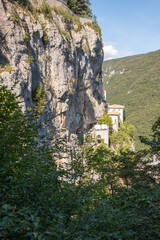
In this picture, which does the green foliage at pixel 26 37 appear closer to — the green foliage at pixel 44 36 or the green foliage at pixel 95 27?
the green foliage at pixel 44 36

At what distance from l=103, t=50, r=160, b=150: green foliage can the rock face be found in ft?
131

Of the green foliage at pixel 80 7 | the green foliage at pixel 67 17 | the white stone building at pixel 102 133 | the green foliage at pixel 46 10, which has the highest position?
the green foliage at pixel 80 7

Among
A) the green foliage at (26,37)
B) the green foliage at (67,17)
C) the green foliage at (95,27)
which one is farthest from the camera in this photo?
the green foliage at (95,27)

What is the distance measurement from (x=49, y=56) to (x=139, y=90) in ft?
256

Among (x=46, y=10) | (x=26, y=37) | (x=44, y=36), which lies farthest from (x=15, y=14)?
(x=46, y=10)

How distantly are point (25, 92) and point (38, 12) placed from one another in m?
8.34

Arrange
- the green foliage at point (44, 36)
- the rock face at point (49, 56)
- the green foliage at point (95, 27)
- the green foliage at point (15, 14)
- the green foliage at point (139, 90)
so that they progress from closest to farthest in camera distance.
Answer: the rock face at point (49, 56) < the green foliage at point (15, 14) < the green foliage at point (44, 36) < the green foliage at point (95, 27) < the green foliage at point (139, 90)

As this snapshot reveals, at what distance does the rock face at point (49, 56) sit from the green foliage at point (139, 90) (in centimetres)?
3984

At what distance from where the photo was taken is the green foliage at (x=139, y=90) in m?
67.9

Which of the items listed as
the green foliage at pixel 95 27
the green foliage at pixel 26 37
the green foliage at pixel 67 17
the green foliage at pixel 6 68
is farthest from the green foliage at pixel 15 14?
the green foliage at pixel 95 27

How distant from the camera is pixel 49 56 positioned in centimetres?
1736

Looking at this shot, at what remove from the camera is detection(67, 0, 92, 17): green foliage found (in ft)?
92.5

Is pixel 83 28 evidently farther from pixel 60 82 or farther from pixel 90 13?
pixel 60 82

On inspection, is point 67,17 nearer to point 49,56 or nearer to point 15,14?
point 49,56
